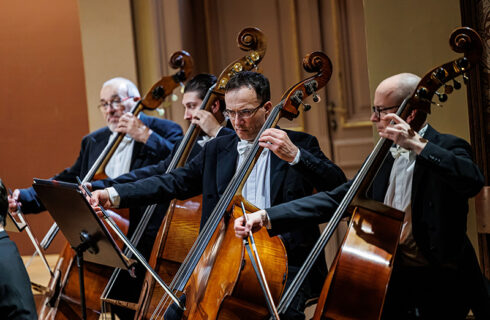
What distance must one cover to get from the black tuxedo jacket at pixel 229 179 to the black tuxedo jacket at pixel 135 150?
666 mm

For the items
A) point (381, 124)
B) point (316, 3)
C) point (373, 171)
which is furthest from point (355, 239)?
point (316, 3)

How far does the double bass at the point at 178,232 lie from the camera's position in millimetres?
2777

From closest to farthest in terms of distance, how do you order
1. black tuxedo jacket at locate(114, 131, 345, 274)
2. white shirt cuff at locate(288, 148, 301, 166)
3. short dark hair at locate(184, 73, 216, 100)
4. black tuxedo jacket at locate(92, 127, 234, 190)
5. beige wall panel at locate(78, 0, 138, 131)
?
white shirt cuff at locate(288, 148, 301, 166)
black tuxedo jacket at locate(114, 131, 345, 274)
black tuxedo jacket at locate(92, 127, 234, 190)
short dark hair at locate(184, 73, 216, 100)
beige wall panel at locate(78, 0, 138, 131)

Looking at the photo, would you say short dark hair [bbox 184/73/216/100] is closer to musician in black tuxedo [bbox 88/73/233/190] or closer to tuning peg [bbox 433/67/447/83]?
musician in black tuxedo [bbox 88/73/233/190]

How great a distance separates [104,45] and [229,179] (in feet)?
7.76

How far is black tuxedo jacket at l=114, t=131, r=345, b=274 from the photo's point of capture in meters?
2.60

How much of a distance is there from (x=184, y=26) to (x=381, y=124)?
8.54ft

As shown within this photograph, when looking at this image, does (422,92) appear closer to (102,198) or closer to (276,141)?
(276,141)

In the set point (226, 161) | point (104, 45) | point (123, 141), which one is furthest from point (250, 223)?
point (104, 45)

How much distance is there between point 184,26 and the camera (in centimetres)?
474

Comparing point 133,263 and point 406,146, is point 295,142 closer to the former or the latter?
point 406,146

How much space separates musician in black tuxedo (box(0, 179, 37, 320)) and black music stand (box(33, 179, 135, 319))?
0.98 feet

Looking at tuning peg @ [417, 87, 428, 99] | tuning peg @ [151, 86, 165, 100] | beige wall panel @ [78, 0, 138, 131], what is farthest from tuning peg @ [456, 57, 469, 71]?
beige wall panel @ [78, 0, 138, 131]

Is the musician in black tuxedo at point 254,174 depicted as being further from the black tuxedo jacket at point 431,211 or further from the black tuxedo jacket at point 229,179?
the black tuxedo jacket at point 431,211
